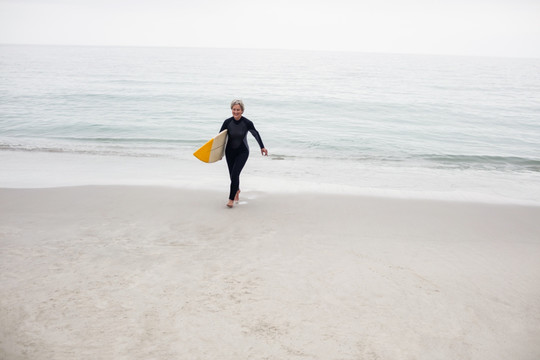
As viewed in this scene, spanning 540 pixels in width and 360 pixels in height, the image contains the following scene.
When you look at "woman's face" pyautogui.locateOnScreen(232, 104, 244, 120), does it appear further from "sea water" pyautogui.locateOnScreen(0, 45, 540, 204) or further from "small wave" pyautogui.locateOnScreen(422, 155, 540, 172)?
"small wave" pyautogui.locateOnScreen(422, 155, 540, 172)

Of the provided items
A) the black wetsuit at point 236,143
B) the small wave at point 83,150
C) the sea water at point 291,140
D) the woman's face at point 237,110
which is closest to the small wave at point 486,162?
the sea water at point 291,140

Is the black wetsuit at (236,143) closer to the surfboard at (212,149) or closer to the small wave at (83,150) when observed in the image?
the surfboard at (212,149)

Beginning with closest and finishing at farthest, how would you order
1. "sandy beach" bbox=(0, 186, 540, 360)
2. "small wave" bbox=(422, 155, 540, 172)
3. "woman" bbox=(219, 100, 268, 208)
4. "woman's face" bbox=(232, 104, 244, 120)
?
1. "sandy beach" bbox=(0, 186, 540, 360)
2. "woman's face" bbox=(232, 104, 244, 120)
3. "woman" bbox=(219, 100, 268, 208)
4. "small wave" bbox=(422, 155, 540, 172)

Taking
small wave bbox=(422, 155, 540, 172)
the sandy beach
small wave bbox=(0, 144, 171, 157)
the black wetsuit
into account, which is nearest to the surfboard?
the black wetsuit

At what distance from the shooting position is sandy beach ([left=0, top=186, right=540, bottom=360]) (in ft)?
11.3

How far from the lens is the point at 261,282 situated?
4.43 meters

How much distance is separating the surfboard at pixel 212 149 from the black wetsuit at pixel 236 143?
10 cm

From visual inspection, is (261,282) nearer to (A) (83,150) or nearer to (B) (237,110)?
(B) (237,110)

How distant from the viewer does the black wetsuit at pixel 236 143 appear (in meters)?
7.07

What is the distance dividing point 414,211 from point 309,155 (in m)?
7.24

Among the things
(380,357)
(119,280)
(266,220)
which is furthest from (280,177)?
(380,357)

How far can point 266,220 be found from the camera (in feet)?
21.4

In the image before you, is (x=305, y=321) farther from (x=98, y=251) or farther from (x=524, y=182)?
(x=524, y=182)

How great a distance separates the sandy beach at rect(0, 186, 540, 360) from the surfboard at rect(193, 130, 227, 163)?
975 millimetres
